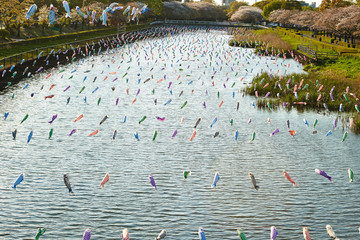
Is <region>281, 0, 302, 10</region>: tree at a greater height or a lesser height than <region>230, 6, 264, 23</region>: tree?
greater

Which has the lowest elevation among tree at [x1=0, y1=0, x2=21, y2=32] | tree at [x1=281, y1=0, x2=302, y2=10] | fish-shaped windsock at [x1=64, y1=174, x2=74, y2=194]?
fish-shaped windsock at [x1=64, y1=174, x2=74, y2=194]

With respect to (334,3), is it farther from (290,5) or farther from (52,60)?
(52,60)

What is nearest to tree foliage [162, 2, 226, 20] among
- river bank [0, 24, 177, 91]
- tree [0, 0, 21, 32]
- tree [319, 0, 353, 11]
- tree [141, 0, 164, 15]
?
tree [141, 0, 164, 15]

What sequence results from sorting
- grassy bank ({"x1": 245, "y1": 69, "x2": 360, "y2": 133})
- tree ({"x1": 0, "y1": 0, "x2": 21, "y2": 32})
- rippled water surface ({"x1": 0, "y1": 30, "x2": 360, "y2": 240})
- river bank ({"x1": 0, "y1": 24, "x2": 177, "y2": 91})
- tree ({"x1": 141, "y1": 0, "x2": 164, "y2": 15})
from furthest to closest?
tree ({"x1": 141, "y1": 0, "x2": 164, "y2": 15}) → tree ({"x1": 0, "y1": 0, "x2": 21, "y2": 32}) → river bank ({"x1": 0, "y1": 24, "x2": 177, "y2": 91}) → grassy bank ({"x1": 245, "y1": 69, "x2": 360, "y2": 133}) → rippled water surface ({"x1": 0, "y1": 30, "x2": 360, "y2": 240})

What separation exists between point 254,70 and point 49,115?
24713 mm

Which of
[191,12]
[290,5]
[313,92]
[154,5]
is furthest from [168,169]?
[191,12]

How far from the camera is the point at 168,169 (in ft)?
66.2

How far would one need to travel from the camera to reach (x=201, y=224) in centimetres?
1528

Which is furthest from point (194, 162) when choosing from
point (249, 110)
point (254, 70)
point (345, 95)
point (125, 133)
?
point (254, 70)

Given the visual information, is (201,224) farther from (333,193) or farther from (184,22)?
(184,22)

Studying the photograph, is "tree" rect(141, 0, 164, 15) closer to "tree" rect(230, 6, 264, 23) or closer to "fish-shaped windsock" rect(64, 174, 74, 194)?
"tree" rect(230, 6, 264, 23)

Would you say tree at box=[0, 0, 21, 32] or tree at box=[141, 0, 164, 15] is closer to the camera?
tree at box=[0, 0, 21, 32]

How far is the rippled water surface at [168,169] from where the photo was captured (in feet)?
50.1

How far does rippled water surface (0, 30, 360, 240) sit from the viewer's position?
1527cm
